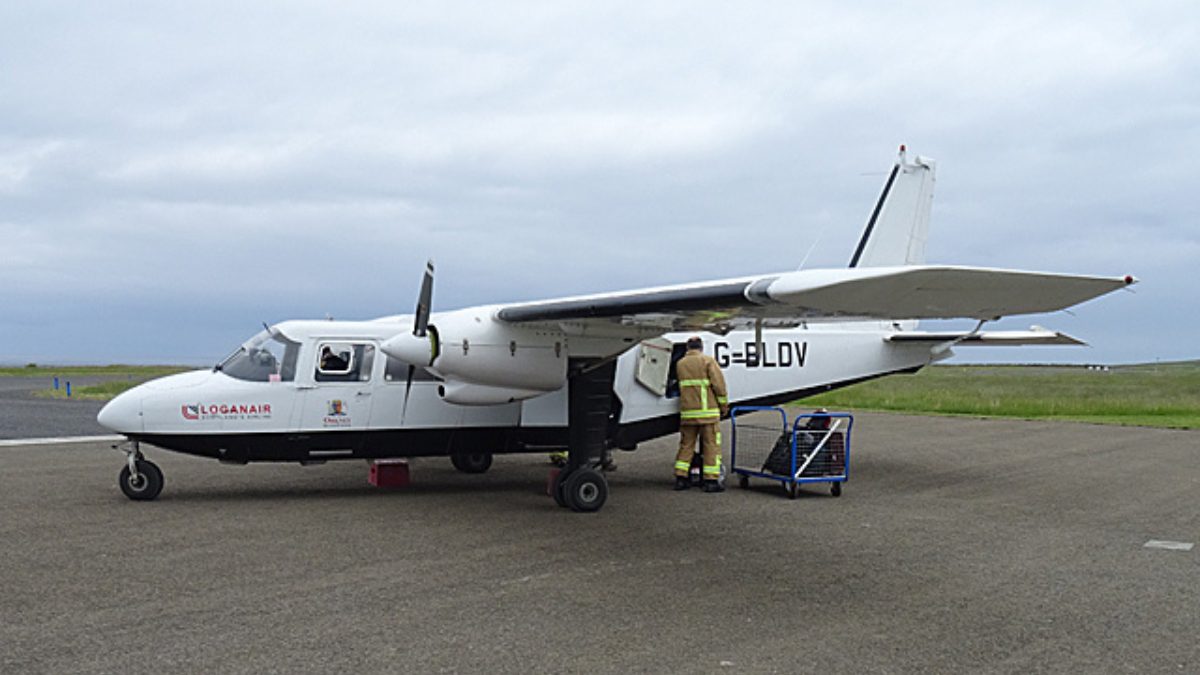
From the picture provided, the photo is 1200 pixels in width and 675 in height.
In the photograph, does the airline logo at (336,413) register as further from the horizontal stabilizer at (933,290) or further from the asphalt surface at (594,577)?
the horizontal stabilizer at (933,290)

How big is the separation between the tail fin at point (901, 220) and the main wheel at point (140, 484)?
9.94 m

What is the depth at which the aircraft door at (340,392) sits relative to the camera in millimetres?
11250

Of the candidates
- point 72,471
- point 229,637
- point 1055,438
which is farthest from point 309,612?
point 1055,438

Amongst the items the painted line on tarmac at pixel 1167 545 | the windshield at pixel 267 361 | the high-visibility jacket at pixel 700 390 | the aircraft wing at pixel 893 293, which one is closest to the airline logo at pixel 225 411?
the windshield at pixel 267 361

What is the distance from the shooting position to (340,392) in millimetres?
11352

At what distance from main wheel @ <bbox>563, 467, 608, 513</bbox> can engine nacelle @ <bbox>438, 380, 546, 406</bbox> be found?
1058 millimetres

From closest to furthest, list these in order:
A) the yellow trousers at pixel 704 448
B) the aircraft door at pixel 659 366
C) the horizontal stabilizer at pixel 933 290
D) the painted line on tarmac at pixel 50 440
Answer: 1. the horizontal stabilizer at pixel 933 290
2. the yellow trousers at pixel 704 448
3. the aircraft door at pixel 659 366
4. the painted line on tarmac at pixel 50 440

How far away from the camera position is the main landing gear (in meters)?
10.9

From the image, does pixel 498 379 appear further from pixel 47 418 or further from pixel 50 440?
pixel 47 418

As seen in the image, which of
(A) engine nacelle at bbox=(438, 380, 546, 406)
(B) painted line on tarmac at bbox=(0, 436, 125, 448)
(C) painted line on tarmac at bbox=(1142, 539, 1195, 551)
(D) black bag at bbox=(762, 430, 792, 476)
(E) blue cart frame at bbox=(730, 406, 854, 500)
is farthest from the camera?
(B) painted line on tarmac at bbox=(0, 436, 125, 448)

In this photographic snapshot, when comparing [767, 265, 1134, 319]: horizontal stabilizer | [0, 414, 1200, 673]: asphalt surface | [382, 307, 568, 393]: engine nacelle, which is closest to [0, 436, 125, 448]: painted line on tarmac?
[0, 414, 1200, 673]: asphalt surface

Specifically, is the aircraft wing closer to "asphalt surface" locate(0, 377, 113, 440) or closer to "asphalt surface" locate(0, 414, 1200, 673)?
"asphalt surface" locate(0, 414, 1200, 673)

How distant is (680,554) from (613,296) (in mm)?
2368

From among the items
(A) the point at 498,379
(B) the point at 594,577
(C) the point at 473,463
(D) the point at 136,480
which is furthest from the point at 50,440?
(B) the point at 594,577
